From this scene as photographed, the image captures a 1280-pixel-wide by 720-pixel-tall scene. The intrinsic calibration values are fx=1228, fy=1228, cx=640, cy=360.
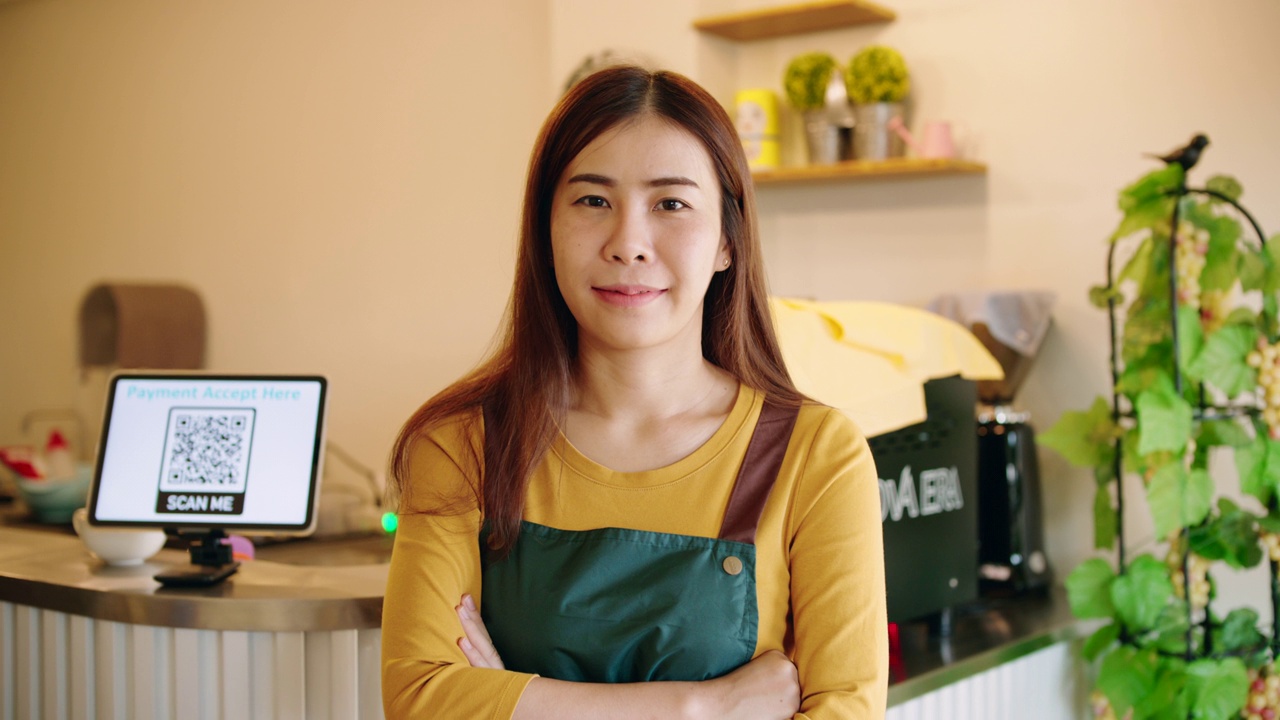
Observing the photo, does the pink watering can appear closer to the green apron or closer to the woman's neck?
the woman's neck

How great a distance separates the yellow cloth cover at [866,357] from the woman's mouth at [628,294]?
590 mm

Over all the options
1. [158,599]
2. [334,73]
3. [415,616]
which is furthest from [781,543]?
[334,73]

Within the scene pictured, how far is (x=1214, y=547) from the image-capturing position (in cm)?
207

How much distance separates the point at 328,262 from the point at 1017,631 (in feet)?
9.03

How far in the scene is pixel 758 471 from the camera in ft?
4.23

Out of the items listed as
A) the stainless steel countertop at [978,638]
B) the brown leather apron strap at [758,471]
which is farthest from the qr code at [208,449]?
the stainless steel countertop at [978,638]

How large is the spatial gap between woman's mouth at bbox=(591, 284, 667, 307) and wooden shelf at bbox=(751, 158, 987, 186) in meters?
1.52

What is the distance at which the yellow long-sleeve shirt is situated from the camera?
1234mm

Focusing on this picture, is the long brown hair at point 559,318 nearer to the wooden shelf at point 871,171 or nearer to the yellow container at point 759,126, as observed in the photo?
the wooden shelf at point 871,171

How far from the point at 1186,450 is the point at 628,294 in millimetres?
1213

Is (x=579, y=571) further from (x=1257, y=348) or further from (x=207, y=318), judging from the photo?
(x=207, y=318)

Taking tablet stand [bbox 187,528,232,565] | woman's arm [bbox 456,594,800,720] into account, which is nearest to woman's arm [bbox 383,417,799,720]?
woman's arm [bbox 456,594,800,720]

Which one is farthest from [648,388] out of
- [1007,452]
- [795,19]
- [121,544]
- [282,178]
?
[282,178]

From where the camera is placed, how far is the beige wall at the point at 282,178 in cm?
378
